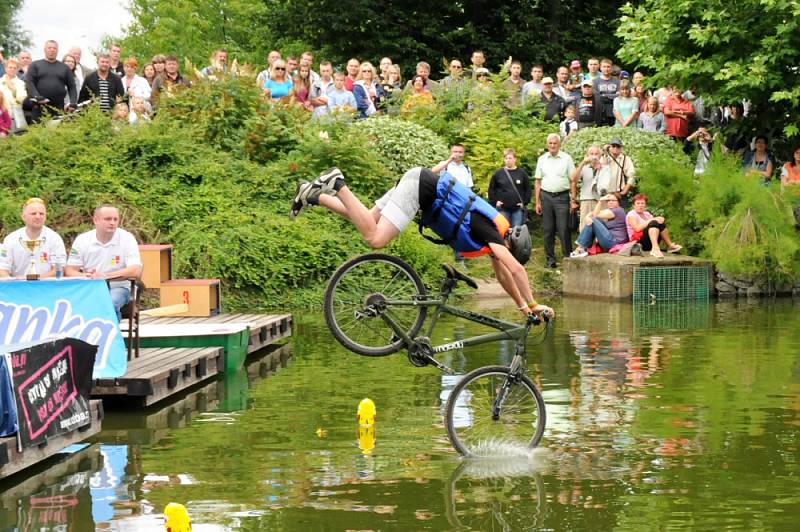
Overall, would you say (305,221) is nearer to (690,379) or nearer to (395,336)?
(690,379)

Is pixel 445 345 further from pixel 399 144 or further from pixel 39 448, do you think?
pixel 399 144

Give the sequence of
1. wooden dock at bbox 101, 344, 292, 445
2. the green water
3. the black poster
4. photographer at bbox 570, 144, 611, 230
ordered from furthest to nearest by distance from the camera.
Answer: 1. photographer at bbox 570, 144, 611, 230
2. wooden dock at bbox 101, 344, 292, 445
3. the black poster
4. the green water

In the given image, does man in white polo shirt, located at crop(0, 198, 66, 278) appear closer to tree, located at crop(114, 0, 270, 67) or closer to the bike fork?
the bike fork

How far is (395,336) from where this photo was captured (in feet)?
35.3

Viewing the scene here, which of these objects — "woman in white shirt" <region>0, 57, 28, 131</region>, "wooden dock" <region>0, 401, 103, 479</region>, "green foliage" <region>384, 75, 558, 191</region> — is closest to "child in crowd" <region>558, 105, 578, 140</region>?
"green foliage" <region>384, 75, 558, 191</region>

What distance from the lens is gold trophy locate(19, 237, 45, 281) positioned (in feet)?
39.3

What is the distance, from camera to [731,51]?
2492 cm

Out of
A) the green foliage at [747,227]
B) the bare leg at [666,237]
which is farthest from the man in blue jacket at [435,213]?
the bare leg at [666,237]

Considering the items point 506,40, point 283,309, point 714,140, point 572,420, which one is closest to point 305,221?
point 283,309

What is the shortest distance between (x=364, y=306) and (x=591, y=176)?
1422 centimetres

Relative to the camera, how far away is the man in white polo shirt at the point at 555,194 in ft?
79.6

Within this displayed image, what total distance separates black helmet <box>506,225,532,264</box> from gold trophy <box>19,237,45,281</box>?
14.0ft

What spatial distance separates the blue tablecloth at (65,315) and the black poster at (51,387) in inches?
49.3

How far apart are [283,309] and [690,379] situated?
8.40m
